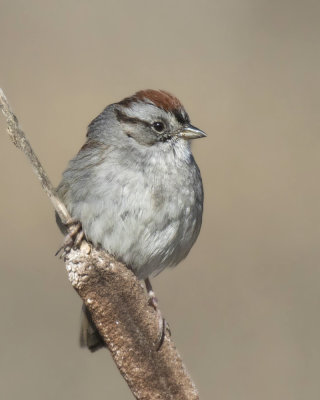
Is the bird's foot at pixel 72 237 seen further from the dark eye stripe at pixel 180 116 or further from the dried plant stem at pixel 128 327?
the dark eye stripe at pixel 180 116

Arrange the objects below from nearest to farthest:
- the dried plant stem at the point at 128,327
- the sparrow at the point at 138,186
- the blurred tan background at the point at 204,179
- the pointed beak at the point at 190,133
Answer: the dried plant stem at the point at 128,327, the sparrow at the point at 138,186, the pointed beak at the point at 190,133, the blurred tan background at the point at 204,179

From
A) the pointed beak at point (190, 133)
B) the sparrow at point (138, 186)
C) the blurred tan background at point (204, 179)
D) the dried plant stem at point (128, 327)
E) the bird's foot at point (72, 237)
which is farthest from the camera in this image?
the blurred tan background at point (204, 179)

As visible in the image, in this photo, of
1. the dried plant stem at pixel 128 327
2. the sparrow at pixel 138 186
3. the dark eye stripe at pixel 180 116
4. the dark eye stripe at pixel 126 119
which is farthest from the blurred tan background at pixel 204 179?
the dried plant stem at pixel 128 327

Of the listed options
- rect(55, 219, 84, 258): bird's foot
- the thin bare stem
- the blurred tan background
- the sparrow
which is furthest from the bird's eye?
the blurred tan background

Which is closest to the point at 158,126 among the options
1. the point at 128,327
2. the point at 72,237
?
the point at 72,237

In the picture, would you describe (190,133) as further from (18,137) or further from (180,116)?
(18,137)

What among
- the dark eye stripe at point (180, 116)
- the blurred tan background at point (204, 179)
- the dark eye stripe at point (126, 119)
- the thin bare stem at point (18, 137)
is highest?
the thin bare stem at point (18, 137)
